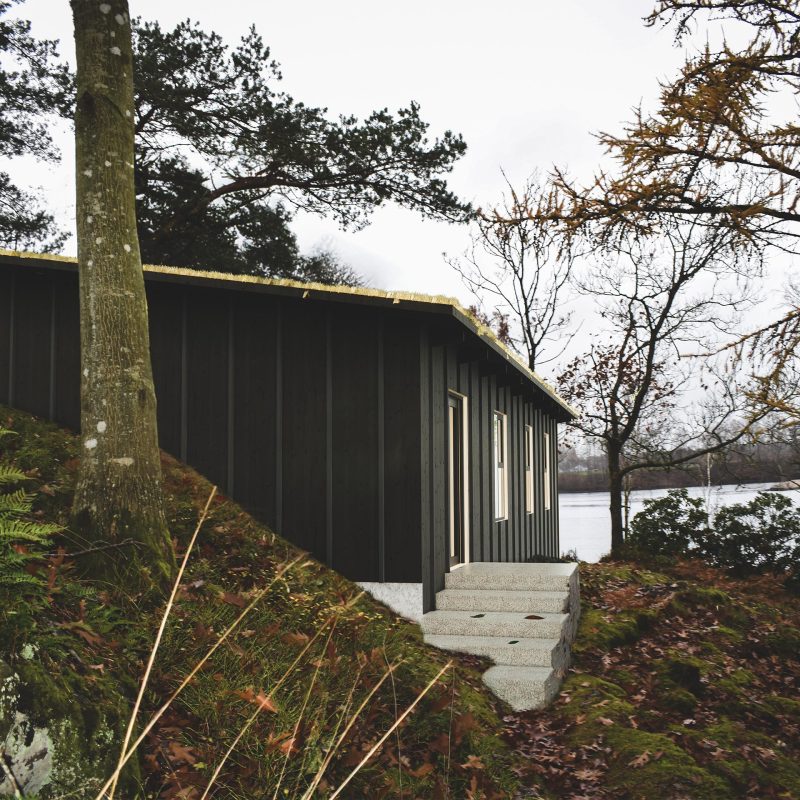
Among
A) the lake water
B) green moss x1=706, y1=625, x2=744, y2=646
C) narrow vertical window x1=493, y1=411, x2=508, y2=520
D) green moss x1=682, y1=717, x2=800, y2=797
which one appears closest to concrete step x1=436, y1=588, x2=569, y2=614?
green moss x1=682, y1=717, x2=800, y2=797

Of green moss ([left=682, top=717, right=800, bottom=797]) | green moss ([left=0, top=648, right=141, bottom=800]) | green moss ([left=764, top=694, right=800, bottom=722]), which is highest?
green moss ([left=0, top=648, right=141, bottom=800])

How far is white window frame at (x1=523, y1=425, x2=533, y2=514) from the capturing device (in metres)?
14.3

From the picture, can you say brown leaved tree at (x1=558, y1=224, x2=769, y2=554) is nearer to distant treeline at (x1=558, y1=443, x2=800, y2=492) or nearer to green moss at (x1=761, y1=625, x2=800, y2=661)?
distant treeline at (x1=558, y1=443, x2=800, y2=492)

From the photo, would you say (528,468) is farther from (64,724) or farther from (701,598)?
(64,724)

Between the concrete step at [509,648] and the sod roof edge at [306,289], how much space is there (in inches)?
114

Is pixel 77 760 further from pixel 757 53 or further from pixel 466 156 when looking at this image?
pixel 466 156

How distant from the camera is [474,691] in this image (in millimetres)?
5938

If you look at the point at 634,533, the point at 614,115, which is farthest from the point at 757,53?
the point at 634,533

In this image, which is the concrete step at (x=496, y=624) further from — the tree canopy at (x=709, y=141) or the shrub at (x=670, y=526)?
Answer: the shrub at (x=670, y=526)

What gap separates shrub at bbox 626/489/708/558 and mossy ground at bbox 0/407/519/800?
39.2 feet

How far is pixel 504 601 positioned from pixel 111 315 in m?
4.48

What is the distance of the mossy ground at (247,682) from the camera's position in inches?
133

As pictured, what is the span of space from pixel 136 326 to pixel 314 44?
363 inches

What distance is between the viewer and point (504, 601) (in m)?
7.77
